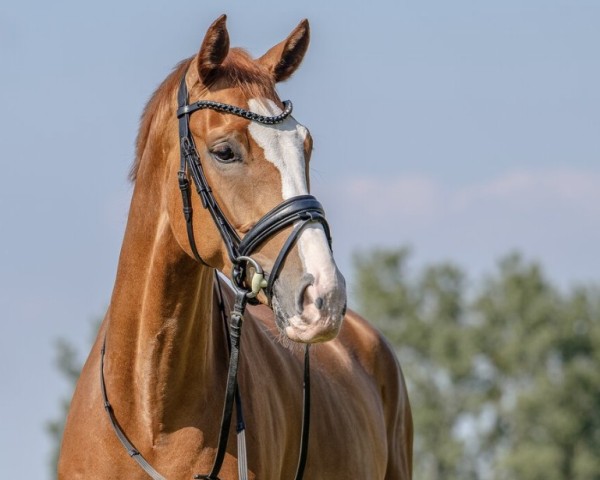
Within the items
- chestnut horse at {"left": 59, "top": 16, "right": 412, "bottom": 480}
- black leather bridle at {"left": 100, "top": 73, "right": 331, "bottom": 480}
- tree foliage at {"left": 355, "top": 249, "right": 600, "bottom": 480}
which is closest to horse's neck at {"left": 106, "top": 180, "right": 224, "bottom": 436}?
chestnut horse at {"left": 59, "top": 16, "right": 412, "bottom": 480}

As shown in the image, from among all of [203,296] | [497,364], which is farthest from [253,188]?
[497,364]

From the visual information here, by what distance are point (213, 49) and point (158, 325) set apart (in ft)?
4.32

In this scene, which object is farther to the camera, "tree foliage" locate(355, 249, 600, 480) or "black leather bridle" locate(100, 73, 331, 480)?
"tree foliage" locate(355, 249, 600, 480)

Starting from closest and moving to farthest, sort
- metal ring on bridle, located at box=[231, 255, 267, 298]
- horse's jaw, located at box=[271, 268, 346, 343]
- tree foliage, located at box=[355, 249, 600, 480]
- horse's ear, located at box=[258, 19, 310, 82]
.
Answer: horse's jaw, located at box=[271, 268, 346, 343]
metal ring on bridle, located at box=[231, 255, 267, 298]
horse's ear, located at box=[258, 19, 310, 82]
tree foliage, located at box=[355, 249, 600, 480]

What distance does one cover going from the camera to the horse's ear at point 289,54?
6629 mm

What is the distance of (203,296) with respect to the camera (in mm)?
6523

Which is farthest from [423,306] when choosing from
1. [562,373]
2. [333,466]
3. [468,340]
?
[333,466]

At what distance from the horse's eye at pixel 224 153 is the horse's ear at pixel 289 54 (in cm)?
71

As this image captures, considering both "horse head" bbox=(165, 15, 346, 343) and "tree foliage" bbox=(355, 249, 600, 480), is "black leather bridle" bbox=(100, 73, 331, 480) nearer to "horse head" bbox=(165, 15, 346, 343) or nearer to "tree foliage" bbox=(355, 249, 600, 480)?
"horse head" bbox=(165, 15, 346, 343)

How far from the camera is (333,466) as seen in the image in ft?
25.3

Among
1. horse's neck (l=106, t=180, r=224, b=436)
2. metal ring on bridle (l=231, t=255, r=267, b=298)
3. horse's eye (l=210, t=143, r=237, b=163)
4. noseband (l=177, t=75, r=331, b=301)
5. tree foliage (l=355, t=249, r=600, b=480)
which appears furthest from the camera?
tree foliage (l=355, t=249, r=600, b=480)

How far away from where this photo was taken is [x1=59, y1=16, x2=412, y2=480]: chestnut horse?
5855mm

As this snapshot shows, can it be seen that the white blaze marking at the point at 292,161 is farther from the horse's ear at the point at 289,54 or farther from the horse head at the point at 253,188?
the horse's ear at the point at 289,54

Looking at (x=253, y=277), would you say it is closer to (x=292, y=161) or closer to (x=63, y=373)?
(x=292, y=161)
